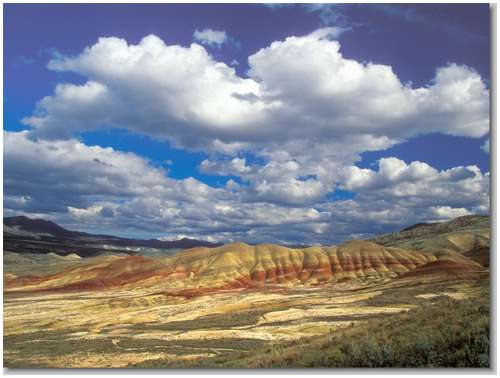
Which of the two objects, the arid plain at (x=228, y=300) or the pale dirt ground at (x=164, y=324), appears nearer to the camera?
the arid plain at (x=228, y=300)

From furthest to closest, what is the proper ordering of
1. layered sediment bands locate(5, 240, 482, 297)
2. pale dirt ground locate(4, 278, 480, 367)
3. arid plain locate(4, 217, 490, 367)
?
1. layered sediment bands locate(5, 240, 482, 297)
2. pale dirt ground locate(4, 278, 480, 367)
3. arid plain locate(4, 217, 490, 367)

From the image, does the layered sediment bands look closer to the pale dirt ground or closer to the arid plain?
the arid plain

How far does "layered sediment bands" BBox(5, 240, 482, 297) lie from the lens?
82.4 m

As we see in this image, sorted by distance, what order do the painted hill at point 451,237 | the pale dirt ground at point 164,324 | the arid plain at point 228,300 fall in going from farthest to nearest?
the painted hill at point 451,237 → the pale dirt ground at point 164,324 → the arid plain at point 228,300

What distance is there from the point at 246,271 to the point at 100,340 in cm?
5835

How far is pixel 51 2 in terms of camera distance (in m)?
15.5

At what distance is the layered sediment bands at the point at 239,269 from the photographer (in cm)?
8238

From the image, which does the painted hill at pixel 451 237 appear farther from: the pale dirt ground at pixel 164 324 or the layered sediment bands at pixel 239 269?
the pale dirt ground at pixel 164 324

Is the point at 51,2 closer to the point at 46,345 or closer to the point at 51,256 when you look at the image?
the point at 46,345

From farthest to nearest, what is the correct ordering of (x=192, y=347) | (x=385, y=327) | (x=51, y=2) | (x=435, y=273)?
(x=435, y=273)
(x=192, y=347)
(x=385, y=327)
(x=51, y=2)

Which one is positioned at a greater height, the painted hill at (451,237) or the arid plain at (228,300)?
the painted hill at (451,237)

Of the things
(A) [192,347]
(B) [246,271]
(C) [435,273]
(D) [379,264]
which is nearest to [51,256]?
(B) [246,271]

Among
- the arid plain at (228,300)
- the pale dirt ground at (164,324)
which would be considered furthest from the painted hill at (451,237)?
the pale dirt ground at (164,324)

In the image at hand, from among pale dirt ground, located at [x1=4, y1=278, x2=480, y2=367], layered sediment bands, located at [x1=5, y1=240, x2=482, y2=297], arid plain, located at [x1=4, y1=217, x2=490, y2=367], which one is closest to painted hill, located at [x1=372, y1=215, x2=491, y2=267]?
arid plain, located at [x1=4, y1=217, x2=490, y2=367]
